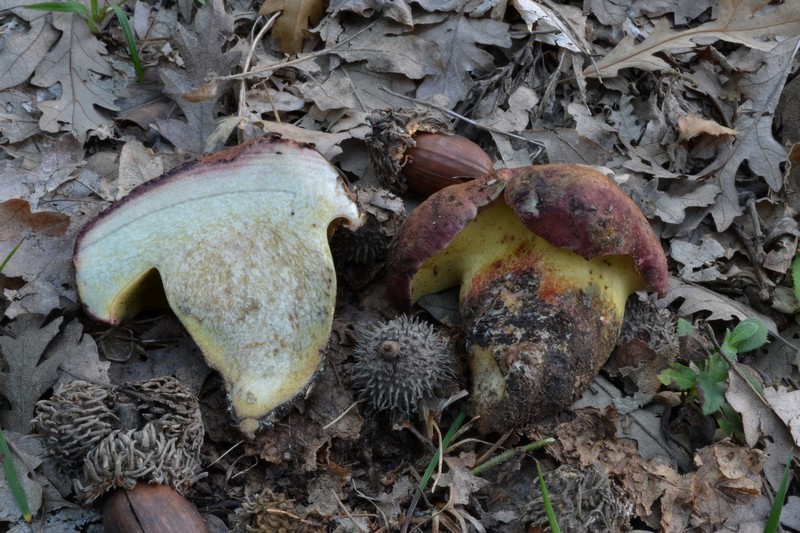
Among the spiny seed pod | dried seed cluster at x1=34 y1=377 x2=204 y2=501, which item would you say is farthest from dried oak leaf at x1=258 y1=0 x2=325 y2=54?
dried seed cluster at x1=34 y1=377 x2=204 y2=501

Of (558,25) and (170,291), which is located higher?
(558,25)

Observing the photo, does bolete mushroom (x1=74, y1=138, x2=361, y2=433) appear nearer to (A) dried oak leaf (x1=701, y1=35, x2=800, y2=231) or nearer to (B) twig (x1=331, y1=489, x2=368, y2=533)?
(B) twig (x1=331, y1=489, x2=368, y2=533)

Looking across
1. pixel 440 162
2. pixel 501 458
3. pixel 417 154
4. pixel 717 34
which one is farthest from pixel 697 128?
pixel 501 458

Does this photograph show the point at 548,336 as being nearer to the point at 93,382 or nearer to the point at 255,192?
the point at 255,192

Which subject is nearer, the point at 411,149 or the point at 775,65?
the point at 411,149

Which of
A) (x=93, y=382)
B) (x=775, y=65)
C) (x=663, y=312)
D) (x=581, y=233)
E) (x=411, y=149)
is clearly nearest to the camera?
(x=581, y=233)

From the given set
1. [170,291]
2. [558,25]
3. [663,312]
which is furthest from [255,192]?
[558,25]

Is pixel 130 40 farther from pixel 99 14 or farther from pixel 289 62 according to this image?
pixel 289 62
